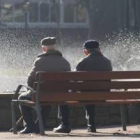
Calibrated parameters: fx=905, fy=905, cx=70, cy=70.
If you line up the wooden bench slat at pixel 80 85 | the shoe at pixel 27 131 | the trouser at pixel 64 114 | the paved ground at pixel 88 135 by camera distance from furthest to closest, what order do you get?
the trouser at pixel 64 114
the shoe at pixel 27 131
the wooden bench slat at pixel 80 85
the paved ground at pixel 88 135

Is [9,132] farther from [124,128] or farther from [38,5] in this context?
[38,5]

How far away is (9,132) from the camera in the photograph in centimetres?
1327

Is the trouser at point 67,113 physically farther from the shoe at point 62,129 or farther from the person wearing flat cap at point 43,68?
the person wearing flat cap at point 43,68

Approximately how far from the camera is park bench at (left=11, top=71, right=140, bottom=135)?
12.3 meters

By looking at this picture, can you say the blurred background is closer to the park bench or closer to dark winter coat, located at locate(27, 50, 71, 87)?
dark winter coat, located at locate(27, 50, 71, 87)

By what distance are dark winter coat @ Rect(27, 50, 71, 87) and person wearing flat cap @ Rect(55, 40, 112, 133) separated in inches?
10.0

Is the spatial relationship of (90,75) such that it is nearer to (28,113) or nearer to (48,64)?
(48,64)

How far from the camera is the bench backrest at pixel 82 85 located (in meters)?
12.3

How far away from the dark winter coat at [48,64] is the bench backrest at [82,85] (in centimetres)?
44

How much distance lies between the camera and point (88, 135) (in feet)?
39.8

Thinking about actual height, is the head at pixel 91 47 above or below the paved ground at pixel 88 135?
above

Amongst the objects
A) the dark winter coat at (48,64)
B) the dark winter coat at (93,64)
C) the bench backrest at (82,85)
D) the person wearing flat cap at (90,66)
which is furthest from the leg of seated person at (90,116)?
the dark winter coat at (48,64)

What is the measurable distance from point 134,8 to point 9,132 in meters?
40.3

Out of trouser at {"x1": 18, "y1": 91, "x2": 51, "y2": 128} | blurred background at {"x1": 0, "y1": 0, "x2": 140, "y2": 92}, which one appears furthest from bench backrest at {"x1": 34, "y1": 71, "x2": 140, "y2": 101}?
blurred background at {"x1": 0, "y1": 0, "x2": 140, "y2": 92}
